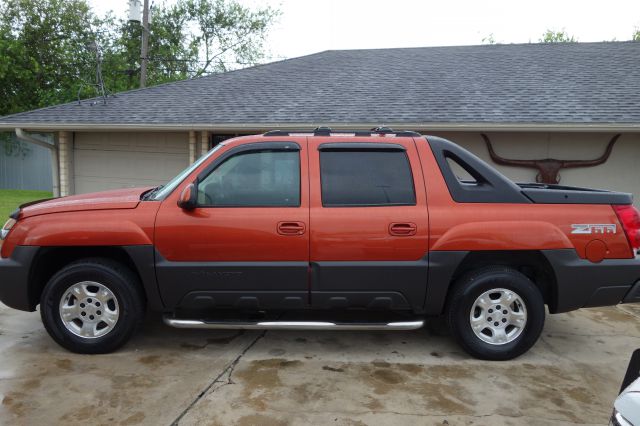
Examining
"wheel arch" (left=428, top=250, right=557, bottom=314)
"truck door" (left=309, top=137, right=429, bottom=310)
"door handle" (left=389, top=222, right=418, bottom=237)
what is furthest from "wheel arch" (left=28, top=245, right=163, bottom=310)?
"wheel arch" (left=428, top=250, right=557, bottom=314)

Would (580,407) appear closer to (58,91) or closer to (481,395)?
(481,395)

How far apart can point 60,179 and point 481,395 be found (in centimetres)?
999

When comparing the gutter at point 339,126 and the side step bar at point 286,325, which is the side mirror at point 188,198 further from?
the gutter at point 339,126

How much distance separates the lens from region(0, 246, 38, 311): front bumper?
12.9ft

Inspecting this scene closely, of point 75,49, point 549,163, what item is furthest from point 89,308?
point 75,49

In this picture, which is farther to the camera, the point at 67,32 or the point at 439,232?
the point at 67,32

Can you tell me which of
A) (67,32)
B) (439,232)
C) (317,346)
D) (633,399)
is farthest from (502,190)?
(67,32)

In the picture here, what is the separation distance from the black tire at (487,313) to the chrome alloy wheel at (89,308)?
2.88 metres

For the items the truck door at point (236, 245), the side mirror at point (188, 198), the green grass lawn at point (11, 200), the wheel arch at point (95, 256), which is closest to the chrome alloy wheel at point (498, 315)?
the truck door at point (236, 245)

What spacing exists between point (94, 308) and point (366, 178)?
8.40ft

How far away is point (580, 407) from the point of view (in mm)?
3299

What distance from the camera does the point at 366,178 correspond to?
4012 mm

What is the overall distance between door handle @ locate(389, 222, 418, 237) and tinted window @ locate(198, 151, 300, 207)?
81 centimetres

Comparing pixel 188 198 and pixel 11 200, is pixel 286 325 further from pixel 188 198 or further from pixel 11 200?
pixel 11 200
